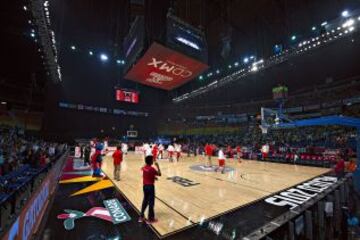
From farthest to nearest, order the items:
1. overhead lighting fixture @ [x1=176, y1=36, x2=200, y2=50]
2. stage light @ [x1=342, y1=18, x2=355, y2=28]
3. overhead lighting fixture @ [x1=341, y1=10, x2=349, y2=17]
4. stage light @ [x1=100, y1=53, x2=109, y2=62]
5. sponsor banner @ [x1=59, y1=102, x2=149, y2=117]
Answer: stage light @ [x1=100, y1=53, x2=109, y2=62] < sponsor banner @ [x1=59, y1=102, x2=149, y2=117] < overhead lighting fixture @ [x1=341, y1=10, x2=349, y2=17] < stage light @ [x1=342, y1=18, x2=355, y2=28] < overhead lighting fixture @ [x1=176, y1=36, x2=200, y2=50]

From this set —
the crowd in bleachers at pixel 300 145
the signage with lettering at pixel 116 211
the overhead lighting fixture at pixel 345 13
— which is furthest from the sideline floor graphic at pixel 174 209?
the overhead lighting fixture at pixel 345 13

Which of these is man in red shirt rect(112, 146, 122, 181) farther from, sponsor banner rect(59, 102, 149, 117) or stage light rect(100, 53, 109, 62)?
stage light rect(100, 53, 109, 62)

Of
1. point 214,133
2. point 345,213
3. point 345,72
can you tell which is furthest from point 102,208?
point 214,133

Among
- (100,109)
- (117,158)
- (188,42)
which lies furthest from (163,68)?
(100,109)

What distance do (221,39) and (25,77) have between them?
25398 millimetres

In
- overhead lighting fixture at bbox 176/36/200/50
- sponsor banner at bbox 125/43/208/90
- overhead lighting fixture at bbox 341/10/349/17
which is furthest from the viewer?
overhead lighting fixture at bbox 341/10/349/17

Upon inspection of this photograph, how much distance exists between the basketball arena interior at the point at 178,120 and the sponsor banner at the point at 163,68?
0.34 feet

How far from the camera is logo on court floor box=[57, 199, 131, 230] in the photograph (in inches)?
173

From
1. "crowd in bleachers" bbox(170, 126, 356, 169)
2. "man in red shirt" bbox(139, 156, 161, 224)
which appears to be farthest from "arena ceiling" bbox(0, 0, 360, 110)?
"crowd in bleachers" bbox(170, 126, 356, 169)

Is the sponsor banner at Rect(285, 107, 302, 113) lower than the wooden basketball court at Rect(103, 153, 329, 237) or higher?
higher

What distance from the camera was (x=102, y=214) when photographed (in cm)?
478

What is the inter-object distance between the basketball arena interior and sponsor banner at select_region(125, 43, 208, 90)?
0.34 ft

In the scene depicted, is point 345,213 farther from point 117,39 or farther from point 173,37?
point 117,39

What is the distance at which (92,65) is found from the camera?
91.9 feet
